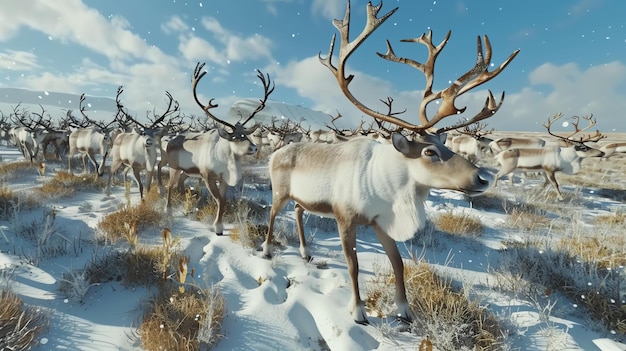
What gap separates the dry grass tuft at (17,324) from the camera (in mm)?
2020

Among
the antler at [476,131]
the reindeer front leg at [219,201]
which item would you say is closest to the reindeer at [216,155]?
the reindeer front leg at [219,201]

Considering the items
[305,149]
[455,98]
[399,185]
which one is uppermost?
[455,98]

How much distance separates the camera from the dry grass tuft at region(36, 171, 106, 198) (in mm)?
6355

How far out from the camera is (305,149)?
351 centimetres

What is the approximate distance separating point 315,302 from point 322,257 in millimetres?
1114

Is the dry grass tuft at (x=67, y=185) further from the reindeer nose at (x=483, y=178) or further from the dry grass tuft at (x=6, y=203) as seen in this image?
the reindeer nose at (x=483, y=178)

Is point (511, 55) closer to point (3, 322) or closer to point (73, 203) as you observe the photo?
point (3, 322)

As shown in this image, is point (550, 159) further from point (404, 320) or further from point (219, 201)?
point (219, 201)

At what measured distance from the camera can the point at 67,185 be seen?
7152mm

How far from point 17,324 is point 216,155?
3303 mm

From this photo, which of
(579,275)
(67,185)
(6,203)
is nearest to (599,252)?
(579,275)

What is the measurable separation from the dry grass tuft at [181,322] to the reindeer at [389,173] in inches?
51.3

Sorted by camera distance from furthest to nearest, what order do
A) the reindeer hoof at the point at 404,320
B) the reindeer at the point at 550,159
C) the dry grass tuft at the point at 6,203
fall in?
the reindeer at the point at 550,159, the dry grass tuft at the point at 6,203, the reindeer hoof at the point at 404,320

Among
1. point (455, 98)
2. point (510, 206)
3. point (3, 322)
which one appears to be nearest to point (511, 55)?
point (455, 98)
